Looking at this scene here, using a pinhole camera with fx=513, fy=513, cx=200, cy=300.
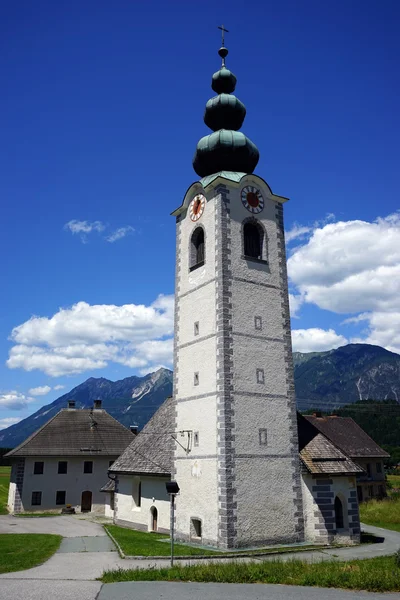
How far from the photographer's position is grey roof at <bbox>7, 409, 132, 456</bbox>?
44.5m

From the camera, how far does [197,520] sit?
24.4 m

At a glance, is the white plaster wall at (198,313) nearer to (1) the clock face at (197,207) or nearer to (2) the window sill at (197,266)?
(2) the window sill at (197,266)

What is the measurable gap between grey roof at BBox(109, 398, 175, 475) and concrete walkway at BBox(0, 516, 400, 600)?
3.94m

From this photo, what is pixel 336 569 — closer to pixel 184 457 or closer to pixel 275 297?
pixel 184 457

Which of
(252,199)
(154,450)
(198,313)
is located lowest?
(154,450)

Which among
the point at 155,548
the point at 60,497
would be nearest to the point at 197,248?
the point at 155,548

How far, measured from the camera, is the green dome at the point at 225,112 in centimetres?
3017

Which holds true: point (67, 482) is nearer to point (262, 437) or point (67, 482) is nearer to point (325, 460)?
point (262, 437)

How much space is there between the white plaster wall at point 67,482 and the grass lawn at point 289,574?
30.1 metres

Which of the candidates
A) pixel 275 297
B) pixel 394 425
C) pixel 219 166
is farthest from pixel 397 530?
pixel 394 425

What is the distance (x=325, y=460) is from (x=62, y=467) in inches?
1062

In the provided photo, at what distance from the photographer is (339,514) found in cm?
2514

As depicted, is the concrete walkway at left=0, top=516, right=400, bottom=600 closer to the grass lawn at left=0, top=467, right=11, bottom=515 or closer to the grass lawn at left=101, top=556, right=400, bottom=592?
the grass lawn at left=101, top=556, right=400, bottom=592

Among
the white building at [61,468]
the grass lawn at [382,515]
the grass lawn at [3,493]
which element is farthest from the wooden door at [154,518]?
the grass lawn at [3,493]
